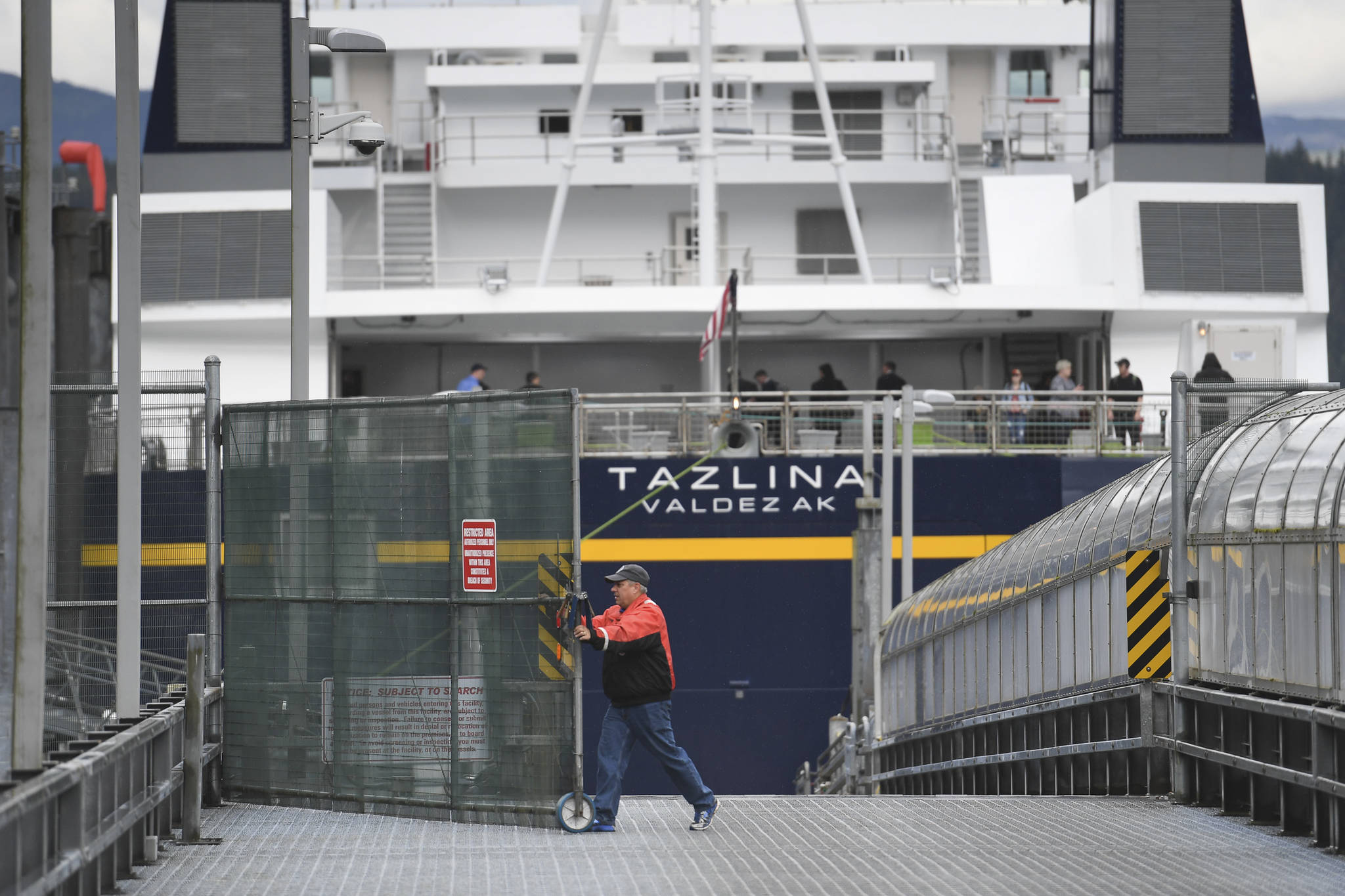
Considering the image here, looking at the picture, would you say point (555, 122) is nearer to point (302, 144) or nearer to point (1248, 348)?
point (1248, 348)

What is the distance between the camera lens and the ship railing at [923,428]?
2219 cm

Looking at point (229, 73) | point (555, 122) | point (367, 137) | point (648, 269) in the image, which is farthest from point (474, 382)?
point (367, 137)

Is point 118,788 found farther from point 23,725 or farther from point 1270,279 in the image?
point 1270,279

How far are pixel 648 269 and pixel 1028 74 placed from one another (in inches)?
336

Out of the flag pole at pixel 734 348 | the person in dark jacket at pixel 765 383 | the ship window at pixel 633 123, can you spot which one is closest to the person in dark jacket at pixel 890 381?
the person in dark jacket at pixel 765 383

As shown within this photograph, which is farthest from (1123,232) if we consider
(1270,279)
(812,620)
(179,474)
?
(179,474)

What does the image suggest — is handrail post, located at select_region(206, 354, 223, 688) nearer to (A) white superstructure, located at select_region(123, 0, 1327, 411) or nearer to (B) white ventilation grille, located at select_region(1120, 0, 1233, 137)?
(A) white superstructure, located at select_region(123, 0, 1327, 411)

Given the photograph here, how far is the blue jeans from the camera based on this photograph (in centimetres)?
910

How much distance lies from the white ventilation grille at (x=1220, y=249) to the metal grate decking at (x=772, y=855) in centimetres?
1790

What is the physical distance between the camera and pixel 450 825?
368 inches

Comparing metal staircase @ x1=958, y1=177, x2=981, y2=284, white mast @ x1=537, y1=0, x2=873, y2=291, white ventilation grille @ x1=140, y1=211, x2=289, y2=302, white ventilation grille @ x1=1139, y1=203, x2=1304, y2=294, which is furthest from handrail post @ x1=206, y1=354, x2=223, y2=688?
metal staircase @ x1=958, y1=177, x2=981, y2=284

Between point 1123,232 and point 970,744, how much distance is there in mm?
14385

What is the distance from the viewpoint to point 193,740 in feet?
28.7

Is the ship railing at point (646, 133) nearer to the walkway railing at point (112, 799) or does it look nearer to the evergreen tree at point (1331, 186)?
the evergreen tree at point (1331, 186)
